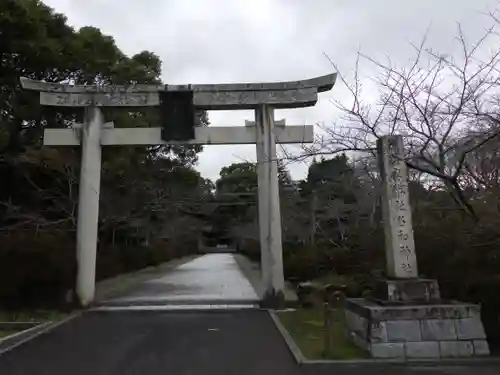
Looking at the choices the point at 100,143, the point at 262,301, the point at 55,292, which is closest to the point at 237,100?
the point at 100,143

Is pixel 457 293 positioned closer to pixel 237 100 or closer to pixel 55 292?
pixel 237 100

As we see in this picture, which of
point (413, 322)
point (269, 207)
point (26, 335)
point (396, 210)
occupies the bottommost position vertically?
point (26, 335)

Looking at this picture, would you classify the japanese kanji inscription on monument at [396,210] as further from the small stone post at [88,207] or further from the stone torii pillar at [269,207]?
the small stone post at [88,207]

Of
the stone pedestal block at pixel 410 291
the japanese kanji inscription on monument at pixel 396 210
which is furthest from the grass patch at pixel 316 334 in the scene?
the japanese kanji inscription on monument at pixel 396 210

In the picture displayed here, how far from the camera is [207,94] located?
1641 centimetres

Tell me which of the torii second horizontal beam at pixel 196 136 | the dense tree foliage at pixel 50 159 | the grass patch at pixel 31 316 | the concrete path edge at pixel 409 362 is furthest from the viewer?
the torii second horizontal beam at pixel 196 136

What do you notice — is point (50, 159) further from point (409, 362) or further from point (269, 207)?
point (409, 362)

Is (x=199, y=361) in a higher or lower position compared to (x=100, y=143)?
lower

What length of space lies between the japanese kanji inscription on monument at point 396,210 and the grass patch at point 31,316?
30.1ft

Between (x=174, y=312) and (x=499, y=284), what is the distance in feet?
30.3

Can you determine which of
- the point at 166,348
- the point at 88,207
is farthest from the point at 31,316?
the point at 166,348

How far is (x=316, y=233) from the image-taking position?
27125 mm

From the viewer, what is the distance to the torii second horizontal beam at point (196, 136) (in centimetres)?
1644

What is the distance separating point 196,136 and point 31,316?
7.02 m
